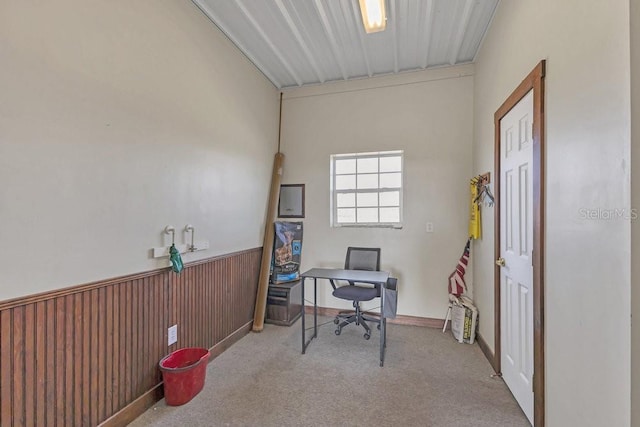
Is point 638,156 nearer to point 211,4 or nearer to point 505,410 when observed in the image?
point 505,410

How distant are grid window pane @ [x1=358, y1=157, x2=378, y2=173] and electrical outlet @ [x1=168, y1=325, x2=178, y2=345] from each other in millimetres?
2682

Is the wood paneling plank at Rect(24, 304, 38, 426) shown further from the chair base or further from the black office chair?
the chair base

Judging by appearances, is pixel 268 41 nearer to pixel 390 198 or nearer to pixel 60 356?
pixel 390 198

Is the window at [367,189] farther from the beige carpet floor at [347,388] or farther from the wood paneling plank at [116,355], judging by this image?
the wood paneling plank at [116,355]

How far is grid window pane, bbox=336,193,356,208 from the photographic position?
12.4ft

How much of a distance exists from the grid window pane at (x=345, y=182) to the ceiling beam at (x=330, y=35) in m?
1.28

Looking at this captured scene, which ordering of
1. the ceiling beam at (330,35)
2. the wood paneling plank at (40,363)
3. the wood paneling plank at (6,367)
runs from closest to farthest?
1. the wood paneling plank at (6,367)
2. the wood paneling plank at (40,363)
3. the ceiling beam at (330,35)

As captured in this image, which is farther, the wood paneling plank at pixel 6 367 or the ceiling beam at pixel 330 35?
→ the ceiling beam at pixel 330 35

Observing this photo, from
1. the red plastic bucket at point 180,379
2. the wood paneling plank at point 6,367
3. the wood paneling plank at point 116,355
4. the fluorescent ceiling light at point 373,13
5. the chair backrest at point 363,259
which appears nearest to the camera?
the wood paneling plank at point 6,367

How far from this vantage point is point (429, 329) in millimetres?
3379

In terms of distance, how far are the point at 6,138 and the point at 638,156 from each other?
8.28 ft

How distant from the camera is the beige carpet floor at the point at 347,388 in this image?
1890mm

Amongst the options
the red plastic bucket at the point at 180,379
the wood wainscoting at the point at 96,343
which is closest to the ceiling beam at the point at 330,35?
the wood wainscoting at the point at 96,343

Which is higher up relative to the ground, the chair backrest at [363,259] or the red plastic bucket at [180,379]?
the chair backrest at [363,259]
